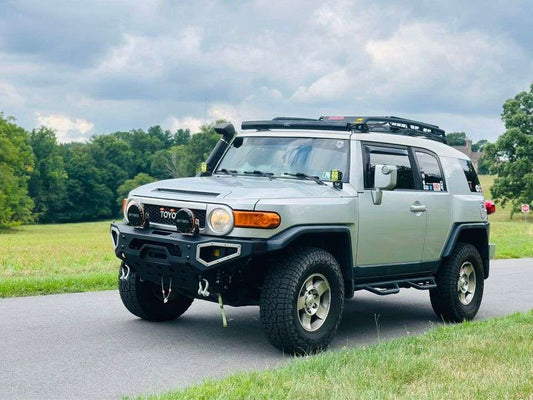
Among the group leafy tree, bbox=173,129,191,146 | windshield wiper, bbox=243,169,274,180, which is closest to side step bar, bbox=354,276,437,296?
windshield wiper, bbox=243,169,274,180

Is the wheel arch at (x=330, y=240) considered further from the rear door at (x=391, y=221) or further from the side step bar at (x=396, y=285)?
the side step bar at (x=396, y=285)

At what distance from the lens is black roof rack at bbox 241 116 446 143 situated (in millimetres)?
7691

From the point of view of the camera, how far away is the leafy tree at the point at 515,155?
200 feet

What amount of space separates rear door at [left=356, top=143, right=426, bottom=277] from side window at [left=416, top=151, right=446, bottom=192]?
170 mm

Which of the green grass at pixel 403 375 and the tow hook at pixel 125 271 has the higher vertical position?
the tow hook at pixel 125 271

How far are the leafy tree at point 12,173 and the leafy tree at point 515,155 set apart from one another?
41.7 meters

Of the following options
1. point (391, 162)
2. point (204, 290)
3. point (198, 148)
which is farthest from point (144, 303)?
point (198, 148)

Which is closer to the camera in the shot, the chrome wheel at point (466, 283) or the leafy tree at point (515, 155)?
the chrome wheel at point (466, 283)

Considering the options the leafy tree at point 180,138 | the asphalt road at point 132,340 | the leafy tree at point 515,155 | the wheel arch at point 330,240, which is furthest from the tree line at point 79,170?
the wheel arch at point 330,240

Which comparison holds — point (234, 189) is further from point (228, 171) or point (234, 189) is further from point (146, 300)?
point (146, 300)

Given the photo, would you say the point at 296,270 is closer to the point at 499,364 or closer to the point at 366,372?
the point at 366,372

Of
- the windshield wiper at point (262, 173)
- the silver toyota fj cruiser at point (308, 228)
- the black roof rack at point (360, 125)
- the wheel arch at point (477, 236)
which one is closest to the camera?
the silver toyota fj cruiser at point (308, 228)

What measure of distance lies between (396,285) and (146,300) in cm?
262

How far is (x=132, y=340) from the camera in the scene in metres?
7.02
